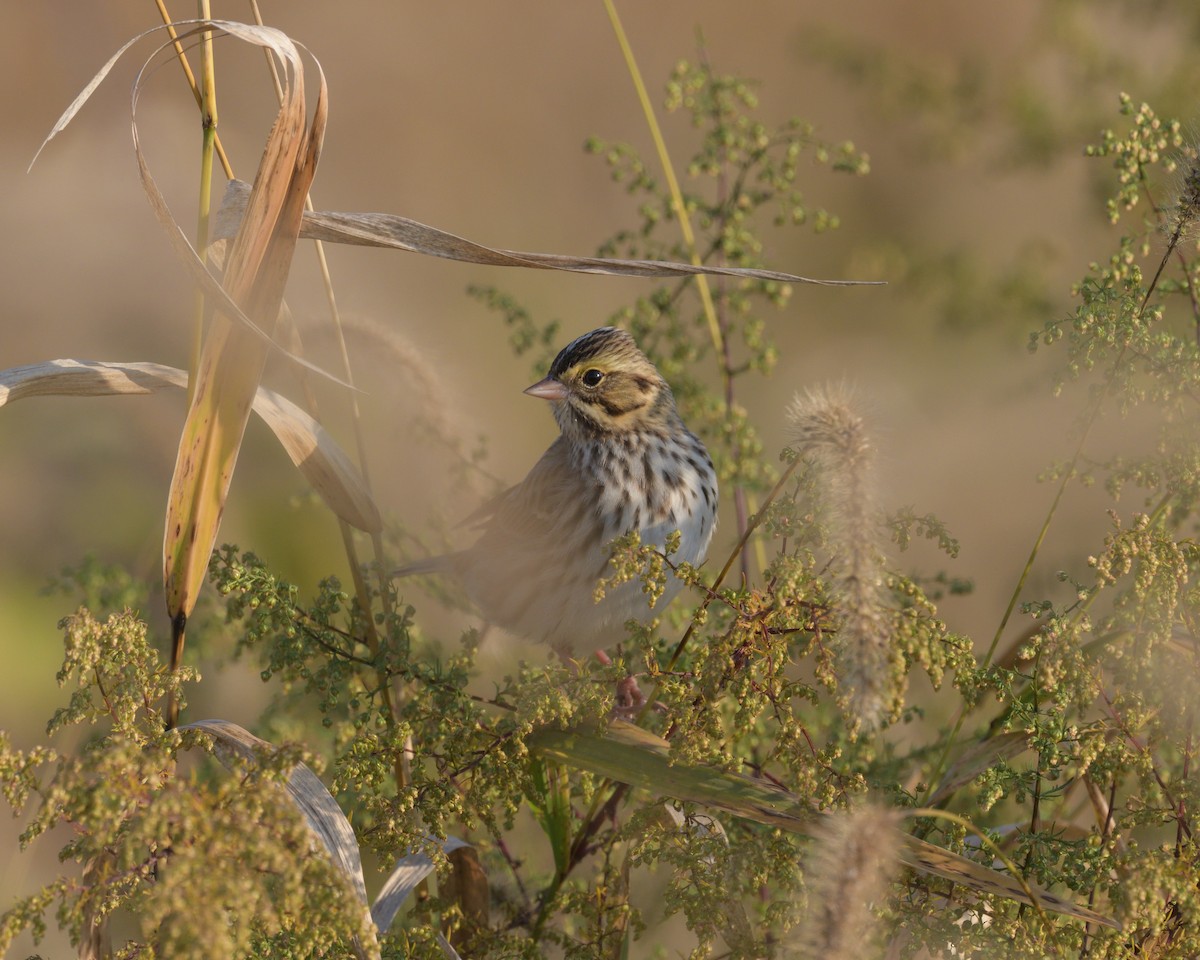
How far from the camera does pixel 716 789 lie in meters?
1.68

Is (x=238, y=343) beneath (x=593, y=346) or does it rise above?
beneath

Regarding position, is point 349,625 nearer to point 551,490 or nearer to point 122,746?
point 122,746

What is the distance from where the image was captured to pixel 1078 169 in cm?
552

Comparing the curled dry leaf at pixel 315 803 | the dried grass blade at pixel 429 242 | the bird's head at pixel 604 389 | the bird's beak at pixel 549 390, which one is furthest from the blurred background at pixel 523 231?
the curled dry leaf at pixel 315 803

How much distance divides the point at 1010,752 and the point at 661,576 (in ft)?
2.12

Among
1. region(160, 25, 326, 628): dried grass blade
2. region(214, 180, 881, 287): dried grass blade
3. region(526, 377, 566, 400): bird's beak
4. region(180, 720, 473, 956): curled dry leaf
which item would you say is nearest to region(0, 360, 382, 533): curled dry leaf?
region(160, 25, 326, 628): dried grass blade

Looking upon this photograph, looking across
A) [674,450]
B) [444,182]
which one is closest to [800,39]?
[444,182]

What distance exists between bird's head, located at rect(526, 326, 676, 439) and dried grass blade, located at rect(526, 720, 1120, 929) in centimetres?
157

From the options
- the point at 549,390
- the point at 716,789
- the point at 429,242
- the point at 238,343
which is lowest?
the point at 716,789

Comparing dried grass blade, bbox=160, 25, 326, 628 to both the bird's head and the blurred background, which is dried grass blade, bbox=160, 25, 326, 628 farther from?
the bird's head

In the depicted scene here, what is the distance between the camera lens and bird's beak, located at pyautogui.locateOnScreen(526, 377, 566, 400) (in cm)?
338

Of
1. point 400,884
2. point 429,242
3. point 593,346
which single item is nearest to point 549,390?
point 593,346

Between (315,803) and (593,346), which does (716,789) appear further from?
(593,346)

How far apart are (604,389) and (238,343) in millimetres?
1704
